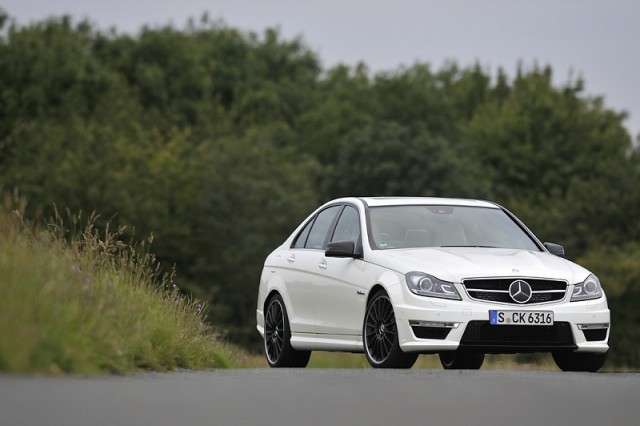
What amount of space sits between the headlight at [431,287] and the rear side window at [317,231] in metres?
2.24

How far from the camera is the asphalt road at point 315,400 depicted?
7.55 metres

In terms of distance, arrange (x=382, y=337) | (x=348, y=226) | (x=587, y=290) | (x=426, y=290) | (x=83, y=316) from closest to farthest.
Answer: (x=83, y=316) → (x=426, y=290) → (x=382, y=337) → (x=587, y=290) → (x=348, y=226)

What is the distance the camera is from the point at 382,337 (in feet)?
40.8

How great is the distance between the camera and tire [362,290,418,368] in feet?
40.0

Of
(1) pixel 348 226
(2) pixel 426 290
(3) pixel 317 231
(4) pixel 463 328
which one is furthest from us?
(3) pixel 317 231

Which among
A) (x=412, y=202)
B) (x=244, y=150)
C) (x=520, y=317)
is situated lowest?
Answer: (x=244, y=150)

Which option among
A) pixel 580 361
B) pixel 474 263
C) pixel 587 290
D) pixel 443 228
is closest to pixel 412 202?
pixel 443 228

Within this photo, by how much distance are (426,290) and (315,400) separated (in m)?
3.74

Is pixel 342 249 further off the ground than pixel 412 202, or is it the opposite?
pixel 412 202

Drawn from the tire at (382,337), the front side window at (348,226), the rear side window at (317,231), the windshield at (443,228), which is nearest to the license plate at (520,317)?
the tire at (382,337)

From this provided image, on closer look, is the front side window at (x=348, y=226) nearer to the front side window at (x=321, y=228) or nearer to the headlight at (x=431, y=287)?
the front side window at (x=321, y=228)

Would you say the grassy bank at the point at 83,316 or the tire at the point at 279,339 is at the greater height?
the grassy bank at the point at 83,316

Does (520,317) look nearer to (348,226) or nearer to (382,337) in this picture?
(382,337)

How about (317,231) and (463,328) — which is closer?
(463,328)
